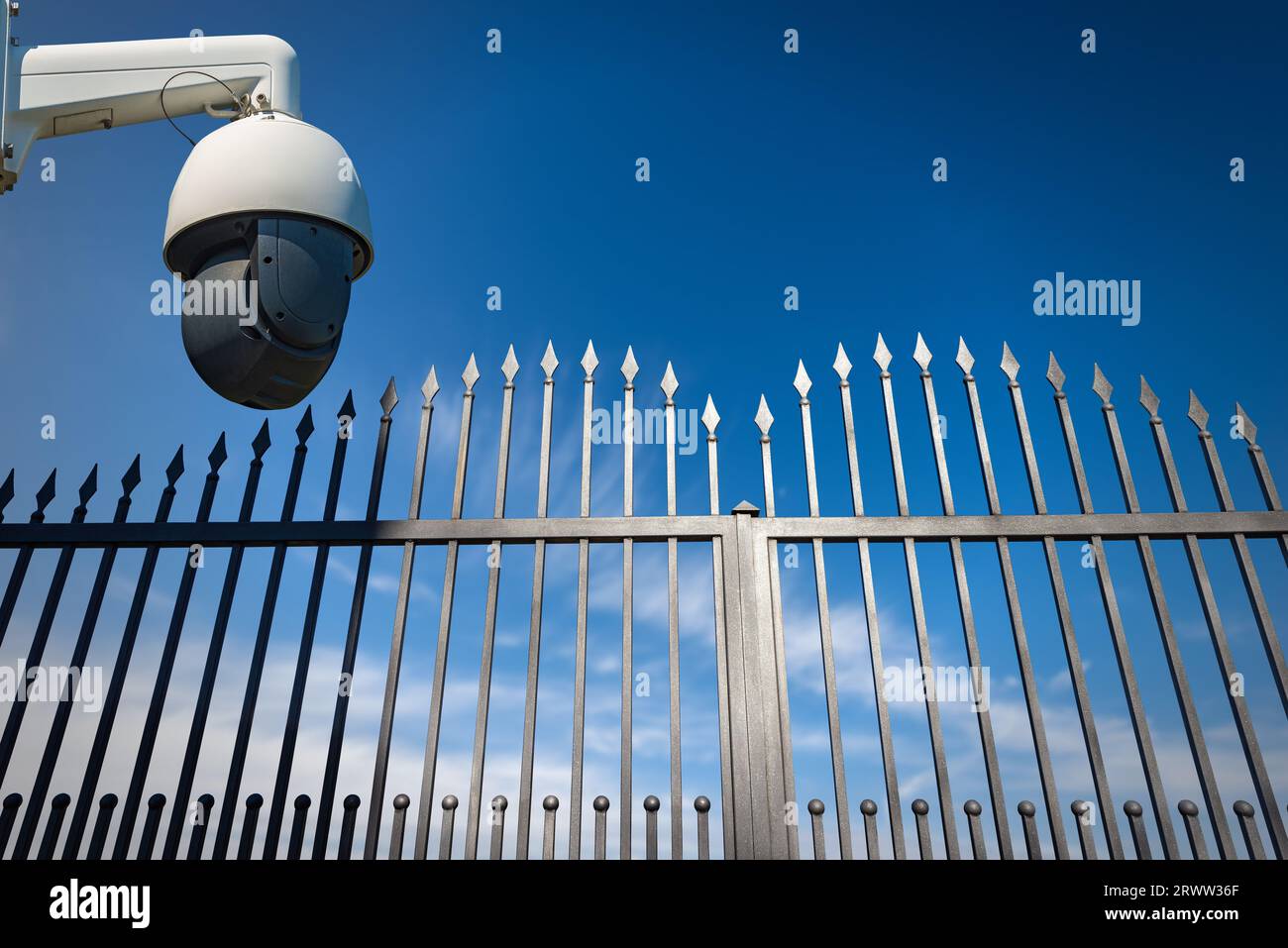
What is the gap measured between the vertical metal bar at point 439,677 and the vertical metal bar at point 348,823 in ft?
0.23

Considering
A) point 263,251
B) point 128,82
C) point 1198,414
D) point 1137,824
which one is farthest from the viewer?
point 1198,414

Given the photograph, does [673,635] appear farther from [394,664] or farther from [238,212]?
[238,212]

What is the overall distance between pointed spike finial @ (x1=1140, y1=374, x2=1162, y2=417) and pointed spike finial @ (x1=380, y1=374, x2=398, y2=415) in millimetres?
3520

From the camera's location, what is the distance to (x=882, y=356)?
3951mm

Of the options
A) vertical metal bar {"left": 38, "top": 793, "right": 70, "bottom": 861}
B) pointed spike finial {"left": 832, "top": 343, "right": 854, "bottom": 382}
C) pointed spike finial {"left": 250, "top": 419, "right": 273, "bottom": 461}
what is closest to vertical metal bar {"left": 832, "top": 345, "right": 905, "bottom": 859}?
pointed spike finial {"left": 832, "top": 343, "right": 854, "bottom": 382}

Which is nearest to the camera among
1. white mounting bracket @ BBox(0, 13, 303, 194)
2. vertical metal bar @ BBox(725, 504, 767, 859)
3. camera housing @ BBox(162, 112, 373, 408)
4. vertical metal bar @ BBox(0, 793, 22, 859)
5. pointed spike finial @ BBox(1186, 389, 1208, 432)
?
camera housing @ BBox(162, 112, 373, 408)

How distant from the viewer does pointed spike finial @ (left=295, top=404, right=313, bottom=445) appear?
393 centimetres

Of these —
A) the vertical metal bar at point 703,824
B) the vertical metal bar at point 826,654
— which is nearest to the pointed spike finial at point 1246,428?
the vertical metal bar at point 826,654

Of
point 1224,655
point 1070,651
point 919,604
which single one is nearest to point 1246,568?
point 1224,655

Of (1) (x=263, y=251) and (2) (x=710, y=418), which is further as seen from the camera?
(2) (x=710, y=418)

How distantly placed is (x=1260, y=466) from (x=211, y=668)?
186 inches

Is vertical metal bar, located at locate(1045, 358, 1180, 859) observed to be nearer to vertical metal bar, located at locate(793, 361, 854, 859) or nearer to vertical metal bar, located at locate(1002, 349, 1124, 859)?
vertical metal bar, located at locate(1002, 349, 1124, 859)

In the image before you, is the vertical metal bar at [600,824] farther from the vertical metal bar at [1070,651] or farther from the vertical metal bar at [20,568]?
the vertical metal bar at [20,568]
